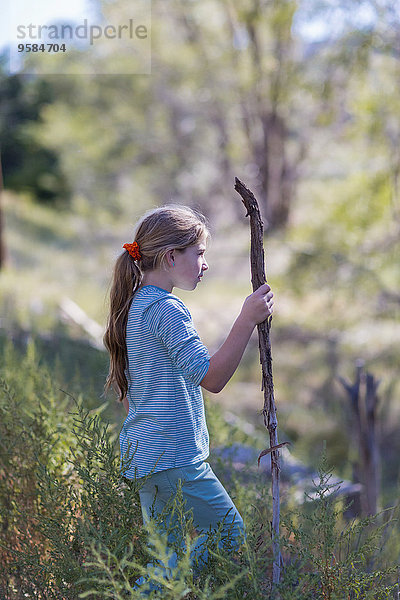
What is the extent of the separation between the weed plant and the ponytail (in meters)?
0.17

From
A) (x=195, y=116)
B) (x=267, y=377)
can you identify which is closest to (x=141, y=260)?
(x=267, y=377)

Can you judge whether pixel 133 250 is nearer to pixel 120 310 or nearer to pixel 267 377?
pixel 120 310

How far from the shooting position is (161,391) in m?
2.02

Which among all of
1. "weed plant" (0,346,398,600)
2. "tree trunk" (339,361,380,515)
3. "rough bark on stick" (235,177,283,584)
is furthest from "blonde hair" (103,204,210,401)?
"tree trunk" (339,361,380,515)

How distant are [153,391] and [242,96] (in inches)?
611

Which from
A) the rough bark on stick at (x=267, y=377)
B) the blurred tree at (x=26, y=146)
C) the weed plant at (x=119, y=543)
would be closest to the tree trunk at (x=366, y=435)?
the weed plant at (x=119, y=543)

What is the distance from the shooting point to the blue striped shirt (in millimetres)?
1979

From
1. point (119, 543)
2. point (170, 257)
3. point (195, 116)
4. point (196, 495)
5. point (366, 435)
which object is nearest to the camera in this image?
point (119, 543)

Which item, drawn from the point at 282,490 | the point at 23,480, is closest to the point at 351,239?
the point at 282,490

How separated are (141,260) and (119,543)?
2.93ft

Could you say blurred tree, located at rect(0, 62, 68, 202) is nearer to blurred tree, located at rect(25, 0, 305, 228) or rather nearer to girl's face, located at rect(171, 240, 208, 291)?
blurred tree, located at rect(25, 0, 305, 228)

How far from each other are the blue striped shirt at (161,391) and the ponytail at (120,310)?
65 mm

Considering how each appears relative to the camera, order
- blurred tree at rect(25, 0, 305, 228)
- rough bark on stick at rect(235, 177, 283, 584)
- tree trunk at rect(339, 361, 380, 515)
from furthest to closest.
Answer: blurred tree at rect(25, 0, 305, 228) → tree trunk at rect(339, 361, 380, 515) → rough bark on stick at rect(235, 177, 283, 584)

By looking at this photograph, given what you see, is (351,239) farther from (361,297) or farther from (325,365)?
(325,365)
